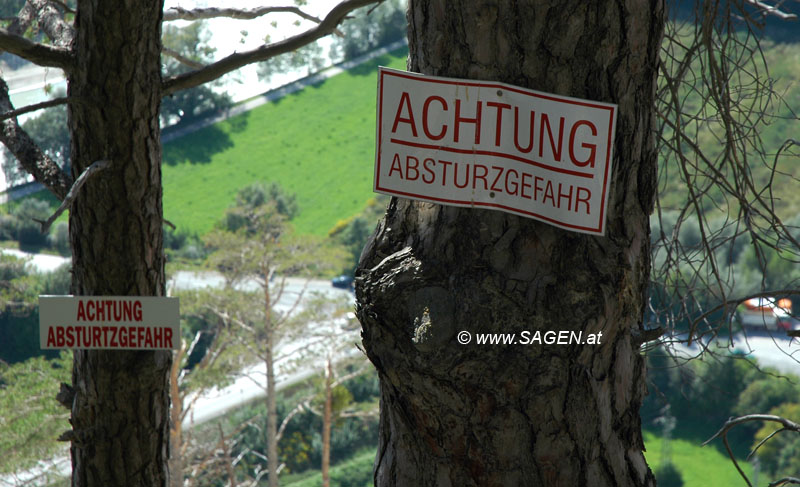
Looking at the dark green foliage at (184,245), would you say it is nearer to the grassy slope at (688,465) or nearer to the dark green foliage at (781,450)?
the grassy slope at (688,465)

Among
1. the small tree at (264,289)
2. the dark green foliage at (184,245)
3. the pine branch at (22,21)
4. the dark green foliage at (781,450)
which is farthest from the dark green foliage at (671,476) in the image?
the pine branch at (22,21)

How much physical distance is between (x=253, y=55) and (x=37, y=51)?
22.4 inches

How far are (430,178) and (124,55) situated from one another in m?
1.44

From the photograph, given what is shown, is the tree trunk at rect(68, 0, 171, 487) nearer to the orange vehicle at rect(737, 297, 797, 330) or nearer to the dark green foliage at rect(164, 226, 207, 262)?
the orange vehicle at rect(737, 297, 797, 330)

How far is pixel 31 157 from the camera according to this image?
2277 millimetres

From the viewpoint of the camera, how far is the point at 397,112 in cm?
89

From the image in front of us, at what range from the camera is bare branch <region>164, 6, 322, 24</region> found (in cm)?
260

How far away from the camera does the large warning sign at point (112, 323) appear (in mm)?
2059

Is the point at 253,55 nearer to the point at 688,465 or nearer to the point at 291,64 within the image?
the point at 688,465

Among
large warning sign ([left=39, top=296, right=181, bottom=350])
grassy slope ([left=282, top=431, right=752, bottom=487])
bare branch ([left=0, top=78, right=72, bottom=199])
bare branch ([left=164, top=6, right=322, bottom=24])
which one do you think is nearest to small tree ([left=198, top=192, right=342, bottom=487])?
grassy slope ([left=282, top=431, right=752, bottom=487])

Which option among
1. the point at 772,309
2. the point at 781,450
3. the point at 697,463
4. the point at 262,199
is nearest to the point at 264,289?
the point at 262,199

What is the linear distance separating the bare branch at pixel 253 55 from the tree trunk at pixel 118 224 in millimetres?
62

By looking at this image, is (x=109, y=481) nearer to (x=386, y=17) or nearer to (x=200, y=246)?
(x=200, y=246)

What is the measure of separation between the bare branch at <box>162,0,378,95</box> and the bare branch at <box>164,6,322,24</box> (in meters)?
0.40
